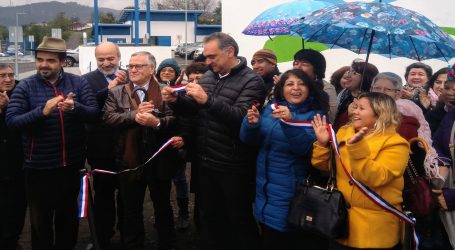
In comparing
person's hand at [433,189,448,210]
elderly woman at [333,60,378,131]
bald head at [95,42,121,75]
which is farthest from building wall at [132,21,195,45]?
person's hand at [433,189,448,210]

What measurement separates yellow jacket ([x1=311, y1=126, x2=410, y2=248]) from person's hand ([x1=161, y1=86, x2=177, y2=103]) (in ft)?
4.28

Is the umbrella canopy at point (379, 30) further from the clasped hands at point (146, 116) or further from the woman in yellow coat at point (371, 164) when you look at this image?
the clasped hands at point (146, 116)

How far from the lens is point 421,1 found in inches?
281

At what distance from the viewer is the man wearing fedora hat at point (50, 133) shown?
11.9 ft

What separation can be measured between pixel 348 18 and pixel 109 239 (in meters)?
3.08

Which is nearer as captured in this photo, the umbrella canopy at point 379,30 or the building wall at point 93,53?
the umbrella canopy at point 379,30

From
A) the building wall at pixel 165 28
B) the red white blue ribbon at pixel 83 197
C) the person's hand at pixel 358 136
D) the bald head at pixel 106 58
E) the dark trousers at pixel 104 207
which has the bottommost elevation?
the dark trousers at pixel 104 207

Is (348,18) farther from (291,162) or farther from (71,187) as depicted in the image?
(71,187)

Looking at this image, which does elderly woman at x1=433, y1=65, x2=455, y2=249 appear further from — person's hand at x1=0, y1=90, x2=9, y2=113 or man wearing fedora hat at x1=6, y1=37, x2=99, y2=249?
person's hand at x1=0, y1=90, x2=9, y2=113

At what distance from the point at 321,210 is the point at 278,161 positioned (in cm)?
50

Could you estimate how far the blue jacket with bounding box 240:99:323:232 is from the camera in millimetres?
3143

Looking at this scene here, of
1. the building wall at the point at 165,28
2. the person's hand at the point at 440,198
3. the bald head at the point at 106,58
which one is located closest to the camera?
the person's hand at the point at 440,198

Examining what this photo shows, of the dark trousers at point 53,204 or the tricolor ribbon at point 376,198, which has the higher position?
the tricolor ribbon at point 376,198

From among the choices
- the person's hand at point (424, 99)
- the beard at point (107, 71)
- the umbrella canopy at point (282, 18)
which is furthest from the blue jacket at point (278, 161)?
the umbrella canopy at point (282, 18)
